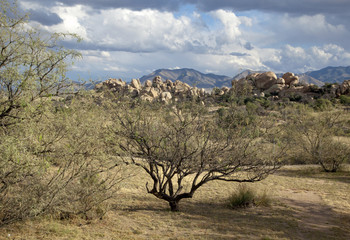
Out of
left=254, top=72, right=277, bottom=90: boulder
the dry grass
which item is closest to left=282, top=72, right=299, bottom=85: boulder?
left=254, top=72, right=277, bottom=90: boulder

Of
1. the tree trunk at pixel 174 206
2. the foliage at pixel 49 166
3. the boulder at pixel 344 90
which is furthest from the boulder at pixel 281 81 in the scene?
the foliage at pixel 49 166

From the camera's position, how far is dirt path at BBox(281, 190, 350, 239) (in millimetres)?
8867

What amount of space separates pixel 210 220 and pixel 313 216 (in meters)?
3.97

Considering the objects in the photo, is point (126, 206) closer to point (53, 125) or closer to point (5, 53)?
point (53, 125)

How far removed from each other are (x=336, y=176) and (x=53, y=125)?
58.7 ft

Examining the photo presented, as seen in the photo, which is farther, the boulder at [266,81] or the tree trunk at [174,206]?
the boulder at [266,81]

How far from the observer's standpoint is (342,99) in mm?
52219

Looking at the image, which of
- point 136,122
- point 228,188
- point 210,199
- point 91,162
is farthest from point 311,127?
point 91,162

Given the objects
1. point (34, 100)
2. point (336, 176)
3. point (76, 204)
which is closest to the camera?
point (34, 100)

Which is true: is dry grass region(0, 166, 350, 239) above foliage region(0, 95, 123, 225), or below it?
below

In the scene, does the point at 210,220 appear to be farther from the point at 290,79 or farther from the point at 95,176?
the point at 290,79

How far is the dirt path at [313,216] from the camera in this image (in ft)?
29.1

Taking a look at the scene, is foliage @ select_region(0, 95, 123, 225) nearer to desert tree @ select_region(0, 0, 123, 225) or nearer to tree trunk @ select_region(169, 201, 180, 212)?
desert tree @ select_region(0, 0, 123, 225)

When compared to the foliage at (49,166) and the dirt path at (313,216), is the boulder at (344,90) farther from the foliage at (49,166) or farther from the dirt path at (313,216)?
the foliage at (49,166)
